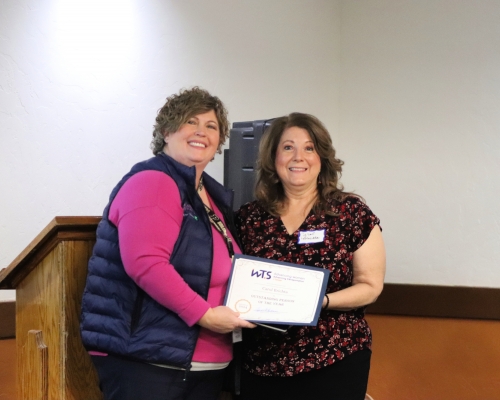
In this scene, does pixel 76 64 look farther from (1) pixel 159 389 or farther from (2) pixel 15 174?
(1) pixel 159 389

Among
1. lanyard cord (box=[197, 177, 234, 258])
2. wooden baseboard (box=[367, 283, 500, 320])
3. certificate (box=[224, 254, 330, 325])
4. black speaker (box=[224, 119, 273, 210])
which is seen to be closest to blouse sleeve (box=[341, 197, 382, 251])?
certificate (box=[224, 254, 330, 325])

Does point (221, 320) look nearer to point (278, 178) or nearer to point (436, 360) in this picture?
point (278, 178)

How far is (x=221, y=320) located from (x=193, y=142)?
0.54 meters

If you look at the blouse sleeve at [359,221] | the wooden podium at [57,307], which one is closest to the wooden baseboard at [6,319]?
the wooden podium at [57,307]

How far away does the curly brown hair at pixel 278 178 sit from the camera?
6.29 feet

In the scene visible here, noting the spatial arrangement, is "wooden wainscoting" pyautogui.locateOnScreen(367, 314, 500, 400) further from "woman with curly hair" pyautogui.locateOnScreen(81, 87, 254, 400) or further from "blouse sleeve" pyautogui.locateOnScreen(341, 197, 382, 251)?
"woman with curly hair" pyautogui.locateOnScreen(81, 87, 254, 400)

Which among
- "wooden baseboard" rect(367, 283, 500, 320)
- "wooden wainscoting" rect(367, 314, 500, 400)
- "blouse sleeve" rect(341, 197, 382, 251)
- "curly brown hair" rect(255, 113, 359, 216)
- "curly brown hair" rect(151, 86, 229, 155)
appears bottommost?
"wooden wainscoting" rect(367, 314, 500, 400)

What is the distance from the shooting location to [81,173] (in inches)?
106

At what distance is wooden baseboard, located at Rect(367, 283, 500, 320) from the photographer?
→ 288 cm

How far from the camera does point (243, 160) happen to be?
2525 millimetres

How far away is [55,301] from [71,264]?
12 cm

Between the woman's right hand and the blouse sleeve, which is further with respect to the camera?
the blouse sleeve

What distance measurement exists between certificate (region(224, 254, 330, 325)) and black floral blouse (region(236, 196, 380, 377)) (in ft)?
0.54

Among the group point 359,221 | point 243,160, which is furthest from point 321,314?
point 243,160
